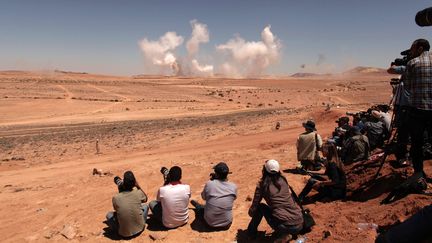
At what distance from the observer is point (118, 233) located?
7.81 meters

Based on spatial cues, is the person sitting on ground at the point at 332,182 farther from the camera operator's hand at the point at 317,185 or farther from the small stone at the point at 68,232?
the small stone at the point at 68,232

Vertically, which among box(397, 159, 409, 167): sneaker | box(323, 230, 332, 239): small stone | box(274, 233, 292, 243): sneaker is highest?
box(397, 159, 409, 167): sneaker

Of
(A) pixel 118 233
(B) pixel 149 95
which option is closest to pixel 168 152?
(A) pixel 118 233

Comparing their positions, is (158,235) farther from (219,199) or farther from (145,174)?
(145,174)

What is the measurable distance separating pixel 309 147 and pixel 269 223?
14.7ft

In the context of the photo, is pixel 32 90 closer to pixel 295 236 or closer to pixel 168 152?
pixel 168 152

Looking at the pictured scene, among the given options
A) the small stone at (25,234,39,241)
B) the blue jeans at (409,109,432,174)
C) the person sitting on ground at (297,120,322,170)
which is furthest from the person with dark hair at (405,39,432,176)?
the small stone at (25,234,39,241)

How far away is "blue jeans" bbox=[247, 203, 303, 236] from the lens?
6293 millimetres

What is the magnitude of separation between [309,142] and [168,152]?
8.74 metres

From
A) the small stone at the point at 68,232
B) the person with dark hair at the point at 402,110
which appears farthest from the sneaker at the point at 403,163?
the small stone at the point at 68,232

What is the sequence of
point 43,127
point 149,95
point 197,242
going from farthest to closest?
point 149,95, point 43,127, point 197,242

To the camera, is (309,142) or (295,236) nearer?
(295,236)

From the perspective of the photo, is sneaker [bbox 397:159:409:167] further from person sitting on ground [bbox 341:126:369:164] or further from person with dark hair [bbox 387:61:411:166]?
person sitting on ground [bbox 341:126:369:164]

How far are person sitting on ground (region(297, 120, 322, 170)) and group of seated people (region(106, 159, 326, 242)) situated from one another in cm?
255
